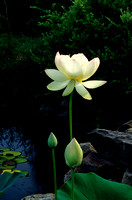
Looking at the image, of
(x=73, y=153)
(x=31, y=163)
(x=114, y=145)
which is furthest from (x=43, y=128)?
(x=73, y=153)

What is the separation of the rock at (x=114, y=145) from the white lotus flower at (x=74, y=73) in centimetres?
139

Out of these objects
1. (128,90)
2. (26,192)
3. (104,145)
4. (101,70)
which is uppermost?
(101,70)

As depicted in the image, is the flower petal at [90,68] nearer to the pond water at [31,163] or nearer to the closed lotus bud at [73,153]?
the closed lotus bud at [73,153]

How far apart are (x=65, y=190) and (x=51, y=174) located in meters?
2.27

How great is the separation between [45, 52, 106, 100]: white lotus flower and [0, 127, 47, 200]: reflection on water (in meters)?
2.23

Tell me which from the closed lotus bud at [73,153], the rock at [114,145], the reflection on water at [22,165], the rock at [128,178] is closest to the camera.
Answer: the closed lotus bud at [73,153]

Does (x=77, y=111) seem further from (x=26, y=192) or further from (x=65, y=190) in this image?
(x=65, y=190)

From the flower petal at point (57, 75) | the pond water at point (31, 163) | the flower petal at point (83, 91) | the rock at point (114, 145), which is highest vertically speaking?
the flower petal at point (57, 75)

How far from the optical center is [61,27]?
4703 mm

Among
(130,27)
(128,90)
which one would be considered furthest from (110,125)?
(130,27)

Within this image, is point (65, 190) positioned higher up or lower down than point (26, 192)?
higher up

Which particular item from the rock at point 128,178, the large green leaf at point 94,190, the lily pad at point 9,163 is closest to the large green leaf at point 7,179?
the large green leaf at point 94,190

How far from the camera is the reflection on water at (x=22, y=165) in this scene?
9.92 feet

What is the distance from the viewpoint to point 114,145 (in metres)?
2.36
